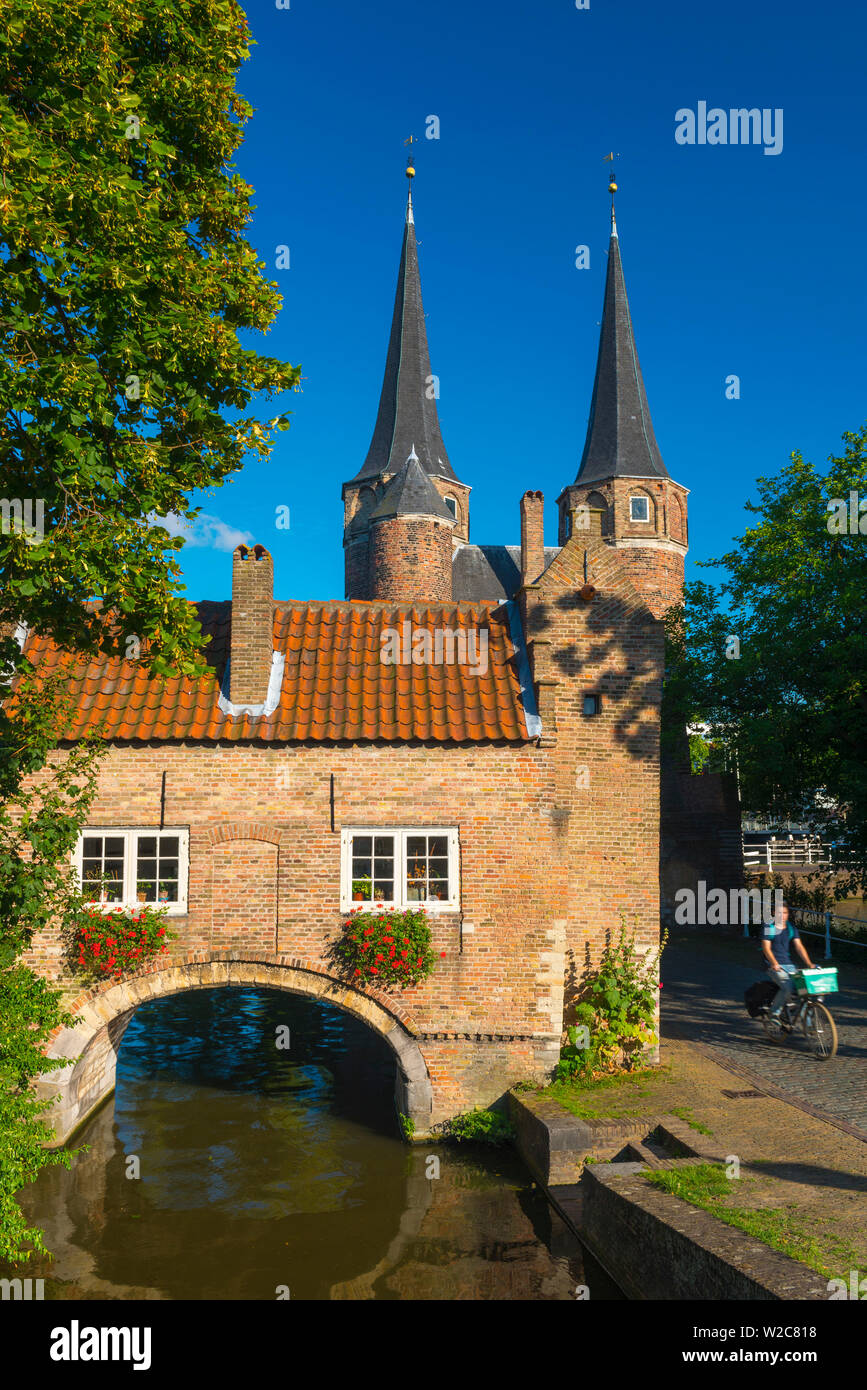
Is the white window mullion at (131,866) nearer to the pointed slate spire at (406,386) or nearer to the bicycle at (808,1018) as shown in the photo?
the bicycle at (808,1018)

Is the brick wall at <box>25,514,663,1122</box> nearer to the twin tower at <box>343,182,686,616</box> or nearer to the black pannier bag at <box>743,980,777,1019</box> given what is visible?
the black pannier bag at <box>743,980,777,1019</box>

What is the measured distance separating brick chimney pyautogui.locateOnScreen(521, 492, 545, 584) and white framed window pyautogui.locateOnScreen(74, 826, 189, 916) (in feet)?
23.0

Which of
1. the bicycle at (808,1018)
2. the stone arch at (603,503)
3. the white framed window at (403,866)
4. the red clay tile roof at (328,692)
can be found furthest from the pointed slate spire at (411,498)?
the bicycle at (808,1018)

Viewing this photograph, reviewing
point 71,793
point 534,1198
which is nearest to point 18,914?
point 71,793

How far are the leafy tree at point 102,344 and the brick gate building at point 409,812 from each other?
5.37 feet

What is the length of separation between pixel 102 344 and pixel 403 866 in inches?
282

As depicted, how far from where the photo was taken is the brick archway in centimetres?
1204

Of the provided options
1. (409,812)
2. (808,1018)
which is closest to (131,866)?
(409,812)

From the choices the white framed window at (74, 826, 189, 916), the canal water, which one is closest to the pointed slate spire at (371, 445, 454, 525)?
the canal water

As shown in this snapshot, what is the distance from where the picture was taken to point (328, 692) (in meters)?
12.9

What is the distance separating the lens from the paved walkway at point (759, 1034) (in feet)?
35.6

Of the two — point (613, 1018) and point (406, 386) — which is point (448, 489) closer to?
point (406, 386)

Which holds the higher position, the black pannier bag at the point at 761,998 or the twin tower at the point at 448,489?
the twin tower at the point at 448,489
